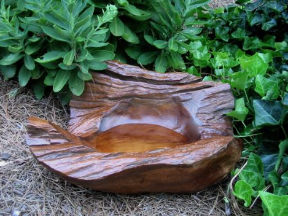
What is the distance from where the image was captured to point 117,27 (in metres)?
2.32

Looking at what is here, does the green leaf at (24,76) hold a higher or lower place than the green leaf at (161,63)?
lower

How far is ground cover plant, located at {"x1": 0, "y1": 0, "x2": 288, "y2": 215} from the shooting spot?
75.1 inches

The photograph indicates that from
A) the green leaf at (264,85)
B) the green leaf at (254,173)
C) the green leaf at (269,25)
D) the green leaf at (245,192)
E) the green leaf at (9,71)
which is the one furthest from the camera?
the green leaf at (269,25)

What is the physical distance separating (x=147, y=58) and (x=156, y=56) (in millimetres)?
87

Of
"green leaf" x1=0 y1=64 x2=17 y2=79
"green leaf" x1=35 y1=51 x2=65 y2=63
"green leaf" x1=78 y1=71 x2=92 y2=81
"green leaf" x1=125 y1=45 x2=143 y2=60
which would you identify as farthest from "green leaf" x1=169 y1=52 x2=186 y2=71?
"green leaf" x1=0 y1=64 x2=17 y2=79

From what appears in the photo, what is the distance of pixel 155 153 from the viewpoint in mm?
1771

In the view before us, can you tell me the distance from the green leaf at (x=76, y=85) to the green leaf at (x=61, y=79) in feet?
0.12

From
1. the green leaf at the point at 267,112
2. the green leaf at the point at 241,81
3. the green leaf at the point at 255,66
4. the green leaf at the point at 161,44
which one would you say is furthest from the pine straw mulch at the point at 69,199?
the green leaf at the point at 161,44

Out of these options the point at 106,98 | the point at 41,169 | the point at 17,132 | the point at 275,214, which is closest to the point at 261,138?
the point at 275,214

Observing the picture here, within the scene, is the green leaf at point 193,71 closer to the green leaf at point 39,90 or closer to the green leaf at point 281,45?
the green leaf at point 281,45

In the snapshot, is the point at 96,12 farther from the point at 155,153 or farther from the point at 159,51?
the point at 155,153

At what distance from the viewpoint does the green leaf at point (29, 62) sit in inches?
88.3

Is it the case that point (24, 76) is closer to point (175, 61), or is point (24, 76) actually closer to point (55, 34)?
point (55, 34)

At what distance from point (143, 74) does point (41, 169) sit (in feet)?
2.64
